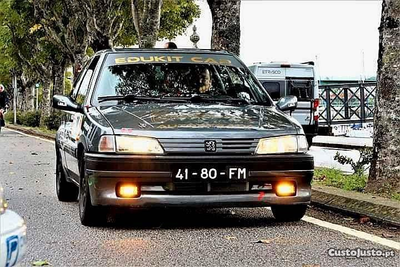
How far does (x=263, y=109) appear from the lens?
816 centimetres

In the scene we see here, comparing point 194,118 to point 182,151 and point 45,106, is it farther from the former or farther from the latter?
point 45,106

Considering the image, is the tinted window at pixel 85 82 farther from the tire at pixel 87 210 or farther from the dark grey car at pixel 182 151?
the tire at pixel 87 210

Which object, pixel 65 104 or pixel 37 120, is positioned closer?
pixel 65 104

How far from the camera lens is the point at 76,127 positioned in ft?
28.1

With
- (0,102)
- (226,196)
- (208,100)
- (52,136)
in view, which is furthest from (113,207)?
(52,136)

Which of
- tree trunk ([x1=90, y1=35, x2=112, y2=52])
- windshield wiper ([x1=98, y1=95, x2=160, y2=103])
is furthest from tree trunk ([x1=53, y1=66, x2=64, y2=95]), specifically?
windshield wiper ([x1=98, y1=95, x2=160, y2=103])

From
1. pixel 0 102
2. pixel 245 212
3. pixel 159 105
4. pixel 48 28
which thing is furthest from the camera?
pixel 48 28

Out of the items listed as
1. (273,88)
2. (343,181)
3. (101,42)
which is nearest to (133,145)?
(343,181)

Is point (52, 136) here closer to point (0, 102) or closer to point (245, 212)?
point (0, 102)

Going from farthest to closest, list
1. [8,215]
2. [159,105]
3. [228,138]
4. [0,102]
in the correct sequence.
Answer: [0,102] → [159,105] → [228,138] → [8,215]

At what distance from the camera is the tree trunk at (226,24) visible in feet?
46.0

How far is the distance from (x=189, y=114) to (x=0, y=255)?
3.79 meters

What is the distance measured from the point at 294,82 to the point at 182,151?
1609 cm

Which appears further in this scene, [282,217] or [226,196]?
[282,217]
